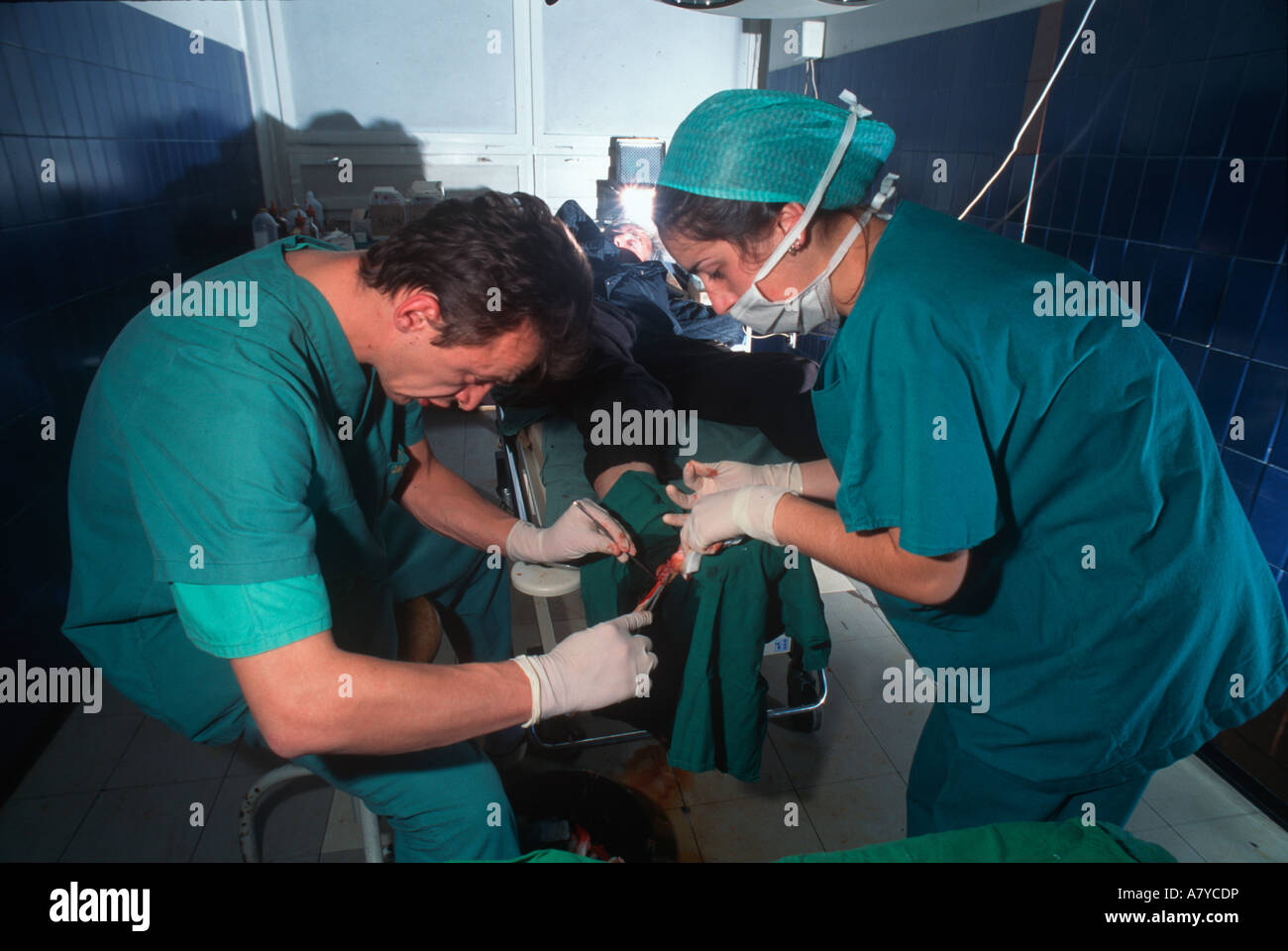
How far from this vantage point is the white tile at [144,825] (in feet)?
5.38

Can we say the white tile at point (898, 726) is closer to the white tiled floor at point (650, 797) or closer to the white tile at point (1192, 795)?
the white tiled floor at point (650, 797)

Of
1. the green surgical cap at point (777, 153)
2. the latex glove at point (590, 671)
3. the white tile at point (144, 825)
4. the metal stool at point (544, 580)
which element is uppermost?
the green surgical cap at point (777, 153)

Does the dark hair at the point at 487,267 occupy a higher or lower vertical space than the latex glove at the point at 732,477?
higher

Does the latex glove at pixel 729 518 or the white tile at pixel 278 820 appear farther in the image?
the white tile at pixel 278 820

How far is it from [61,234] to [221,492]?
1714 mm

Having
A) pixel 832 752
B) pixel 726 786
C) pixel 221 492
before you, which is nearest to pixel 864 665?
pixel 832 752

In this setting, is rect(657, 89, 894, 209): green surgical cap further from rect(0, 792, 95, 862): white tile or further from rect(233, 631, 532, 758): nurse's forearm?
rect(0, 792, 95, 862): white tile

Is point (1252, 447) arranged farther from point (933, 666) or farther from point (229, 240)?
point (229, 240)

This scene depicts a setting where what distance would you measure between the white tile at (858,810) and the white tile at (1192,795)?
62 cm

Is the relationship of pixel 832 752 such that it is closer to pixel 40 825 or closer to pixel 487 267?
pixel 487 267

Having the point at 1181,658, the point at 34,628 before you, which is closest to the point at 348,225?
the point at 34,628

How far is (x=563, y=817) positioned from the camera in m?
1.58

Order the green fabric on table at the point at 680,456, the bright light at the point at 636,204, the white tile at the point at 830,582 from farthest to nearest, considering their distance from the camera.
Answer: the bright light at the point at 636,204, the white tile at the point at 830,582, the green fabric on table at the point at 680,456

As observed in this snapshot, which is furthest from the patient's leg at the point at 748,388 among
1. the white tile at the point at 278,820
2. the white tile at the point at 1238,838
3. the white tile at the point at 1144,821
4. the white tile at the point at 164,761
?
the white tile at the point at 164,761
